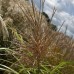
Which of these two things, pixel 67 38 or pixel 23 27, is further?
pixel 23 27

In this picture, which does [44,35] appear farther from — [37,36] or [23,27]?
[23,27]

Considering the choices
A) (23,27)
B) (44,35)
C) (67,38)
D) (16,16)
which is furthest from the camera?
(16,16)

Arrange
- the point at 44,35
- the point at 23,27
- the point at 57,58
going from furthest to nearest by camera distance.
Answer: the point at 23,27, the point at 57,58, the point at 44,35

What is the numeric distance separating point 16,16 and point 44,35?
3433mm

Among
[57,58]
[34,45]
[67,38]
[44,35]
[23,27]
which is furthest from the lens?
[23,27]

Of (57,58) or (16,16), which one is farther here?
(16,16)

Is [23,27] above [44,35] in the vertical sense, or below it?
below

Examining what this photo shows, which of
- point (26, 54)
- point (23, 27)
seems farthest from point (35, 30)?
point (23, 27)

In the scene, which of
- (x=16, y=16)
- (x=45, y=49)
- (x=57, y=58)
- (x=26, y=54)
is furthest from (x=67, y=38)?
(x=16, y=16)

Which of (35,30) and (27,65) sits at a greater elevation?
(35,30)

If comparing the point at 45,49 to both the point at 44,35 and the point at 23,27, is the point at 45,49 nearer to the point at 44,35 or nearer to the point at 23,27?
the point at 44,35

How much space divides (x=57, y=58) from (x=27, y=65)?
0.70 m

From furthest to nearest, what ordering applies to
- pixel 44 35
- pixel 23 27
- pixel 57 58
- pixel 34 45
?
pixel 23 27 → pixel 57 58 → pixel 44 35 → pixel 34 45

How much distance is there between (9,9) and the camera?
23.2 ft
